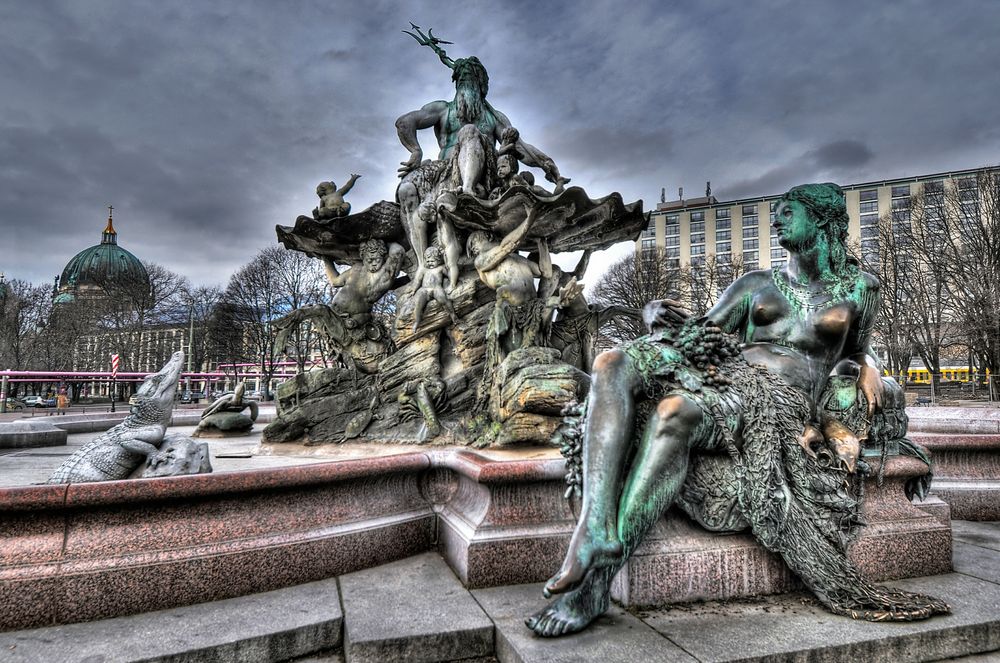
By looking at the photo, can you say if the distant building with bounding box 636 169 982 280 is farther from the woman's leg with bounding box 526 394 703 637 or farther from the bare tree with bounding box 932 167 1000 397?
the woman's leg with bounding box 526 394 703 637

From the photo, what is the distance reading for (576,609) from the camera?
→ 7.79 ft

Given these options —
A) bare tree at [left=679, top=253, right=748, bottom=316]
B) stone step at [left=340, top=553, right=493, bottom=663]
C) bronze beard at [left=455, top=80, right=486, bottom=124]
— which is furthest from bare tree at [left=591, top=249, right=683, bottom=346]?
stone step at [left=340, top=553, right=493, bottom=663]

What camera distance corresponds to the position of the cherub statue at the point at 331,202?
8.76 metres

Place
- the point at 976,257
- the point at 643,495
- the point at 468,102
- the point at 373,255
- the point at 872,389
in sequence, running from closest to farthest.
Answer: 1. the point at 643,495
2. the point at 872,389
3. the point at 373,255
4. the point at 468,102
5. the point at 976,257

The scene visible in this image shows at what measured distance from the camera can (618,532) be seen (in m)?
2.46

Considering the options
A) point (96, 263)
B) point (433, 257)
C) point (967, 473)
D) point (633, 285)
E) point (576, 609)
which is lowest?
point (576, 609)

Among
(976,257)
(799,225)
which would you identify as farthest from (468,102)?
(976,257)

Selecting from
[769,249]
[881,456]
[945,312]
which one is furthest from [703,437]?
[769,249]

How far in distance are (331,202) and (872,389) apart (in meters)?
7.66

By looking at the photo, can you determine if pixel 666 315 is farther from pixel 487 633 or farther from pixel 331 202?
pixel 331 202

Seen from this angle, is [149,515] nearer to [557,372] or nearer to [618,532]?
[618,532]

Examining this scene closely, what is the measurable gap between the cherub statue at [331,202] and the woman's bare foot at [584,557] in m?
7.45

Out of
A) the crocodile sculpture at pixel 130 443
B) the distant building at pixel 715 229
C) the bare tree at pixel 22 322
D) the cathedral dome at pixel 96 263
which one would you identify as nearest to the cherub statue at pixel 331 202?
the crocodile sculpture at pixel 130 443

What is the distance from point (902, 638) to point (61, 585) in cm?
362
